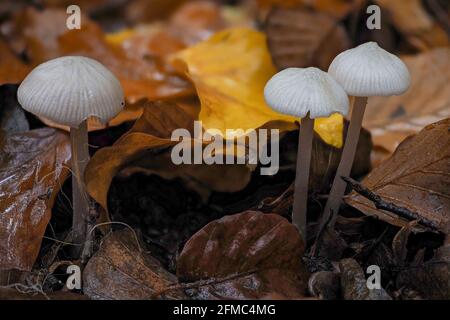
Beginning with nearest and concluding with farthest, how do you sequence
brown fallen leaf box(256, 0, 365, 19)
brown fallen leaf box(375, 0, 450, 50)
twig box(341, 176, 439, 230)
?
twig box(341, 176, 439, 230) → brown fallen leaf box(375, 0, 450, 50) → brown fallen leaf box(256, 0, 365, 19)

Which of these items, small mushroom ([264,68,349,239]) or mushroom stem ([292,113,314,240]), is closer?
small mushroom ([264,68,349,239])

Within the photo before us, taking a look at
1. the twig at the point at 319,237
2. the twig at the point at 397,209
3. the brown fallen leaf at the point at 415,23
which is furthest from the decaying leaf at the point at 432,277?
the brown fallen leaf at the point at 415,23

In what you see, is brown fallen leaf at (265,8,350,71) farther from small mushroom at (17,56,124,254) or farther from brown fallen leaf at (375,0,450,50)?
small mushroom at (17,56,124,254)

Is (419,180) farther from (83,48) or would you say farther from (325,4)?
(325,4)

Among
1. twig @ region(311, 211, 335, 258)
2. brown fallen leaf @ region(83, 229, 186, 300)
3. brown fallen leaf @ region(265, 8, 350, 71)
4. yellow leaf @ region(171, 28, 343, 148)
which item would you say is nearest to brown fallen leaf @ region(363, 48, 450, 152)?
brown fallen leaf @ region(265, 8, 350, 71)

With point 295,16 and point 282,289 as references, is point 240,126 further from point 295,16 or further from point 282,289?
point 295,16
